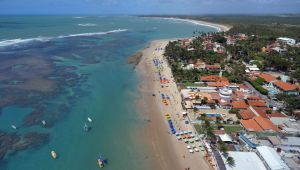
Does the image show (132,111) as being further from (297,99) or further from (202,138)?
(297,99)

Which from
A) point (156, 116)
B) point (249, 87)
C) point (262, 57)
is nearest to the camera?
point (156, 116)

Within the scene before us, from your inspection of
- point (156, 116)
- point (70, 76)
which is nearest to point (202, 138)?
point (156, 116)

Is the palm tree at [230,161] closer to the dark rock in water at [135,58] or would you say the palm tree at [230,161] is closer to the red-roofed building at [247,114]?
the red-roofed building at [247,114]

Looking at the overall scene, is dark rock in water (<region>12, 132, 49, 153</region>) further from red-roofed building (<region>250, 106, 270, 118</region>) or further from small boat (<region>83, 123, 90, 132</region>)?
red-roofed building (<region>250, 106, 270, 118</region>)

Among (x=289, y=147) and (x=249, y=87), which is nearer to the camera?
(x=289, y=147)

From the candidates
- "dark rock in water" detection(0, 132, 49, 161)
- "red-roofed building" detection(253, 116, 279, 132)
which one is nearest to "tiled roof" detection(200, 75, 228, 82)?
"red-roofed building" detection(253, 116, 279, 132)

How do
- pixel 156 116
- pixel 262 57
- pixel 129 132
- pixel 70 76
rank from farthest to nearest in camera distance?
pixel 262 57
pixel 70 76
pixel 156 116
pixel 129 132

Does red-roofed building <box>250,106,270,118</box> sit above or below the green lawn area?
above
